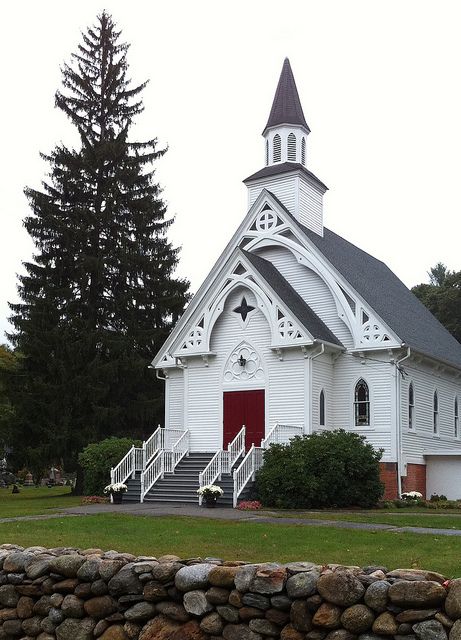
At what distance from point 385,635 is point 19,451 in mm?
34951

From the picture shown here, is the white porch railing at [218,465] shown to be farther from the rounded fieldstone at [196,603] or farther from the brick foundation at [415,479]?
the rounded fieldstone at [196,603]

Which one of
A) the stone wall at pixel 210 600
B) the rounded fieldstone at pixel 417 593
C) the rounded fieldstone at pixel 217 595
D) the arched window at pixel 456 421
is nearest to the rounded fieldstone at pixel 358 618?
the stone wall at pixel 210 600

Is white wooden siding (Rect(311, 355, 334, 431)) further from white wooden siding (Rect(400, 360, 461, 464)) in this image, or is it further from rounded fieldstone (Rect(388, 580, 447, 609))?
rounded fieldstone (Rect(388, 580, 447, 609))

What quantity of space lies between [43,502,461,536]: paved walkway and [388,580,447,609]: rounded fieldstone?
991 centimetres

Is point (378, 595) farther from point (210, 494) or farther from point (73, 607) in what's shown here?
point (210, 494)

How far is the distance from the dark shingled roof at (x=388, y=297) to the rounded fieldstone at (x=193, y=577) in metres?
22.7

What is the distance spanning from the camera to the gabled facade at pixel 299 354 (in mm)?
29844

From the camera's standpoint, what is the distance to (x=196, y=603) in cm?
818

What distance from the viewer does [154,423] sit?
137 ft

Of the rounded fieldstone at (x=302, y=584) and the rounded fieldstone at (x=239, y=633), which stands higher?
the rounded fieldstone at (x=302, y=584)

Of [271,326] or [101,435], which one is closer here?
[271,326]

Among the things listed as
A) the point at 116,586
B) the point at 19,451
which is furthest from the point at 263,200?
the point at 116,586

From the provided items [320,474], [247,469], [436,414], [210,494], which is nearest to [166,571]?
[210,494]

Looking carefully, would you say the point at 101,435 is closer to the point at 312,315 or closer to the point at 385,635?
the point at 312,315
